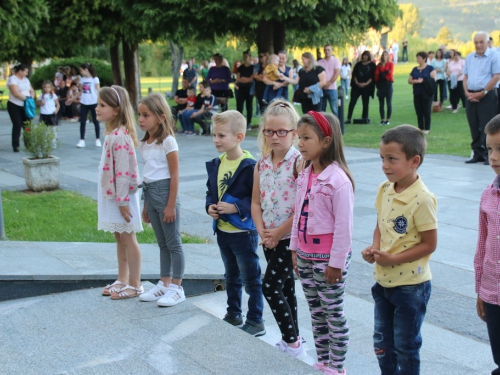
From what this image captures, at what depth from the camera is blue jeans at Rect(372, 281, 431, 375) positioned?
3.23 m

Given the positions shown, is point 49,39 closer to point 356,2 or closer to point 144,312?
point 356,2

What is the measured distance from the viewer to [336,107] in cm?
1575

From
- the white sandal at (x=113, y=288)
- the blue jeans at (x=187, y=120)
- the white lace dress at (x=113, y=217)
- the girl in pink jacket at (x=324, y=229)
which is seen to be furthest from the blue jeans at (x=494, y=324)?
the blue jeans at (x=187, y=120)

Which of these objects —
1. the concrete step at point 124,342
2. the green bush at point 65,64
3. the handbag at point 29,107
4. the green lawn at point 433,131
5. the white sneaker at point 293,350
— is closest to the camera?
the concrete step at point 124,342

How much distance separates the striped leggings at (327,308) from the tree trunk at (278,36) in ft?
52.3

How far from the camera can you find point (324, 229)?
358 centimetres

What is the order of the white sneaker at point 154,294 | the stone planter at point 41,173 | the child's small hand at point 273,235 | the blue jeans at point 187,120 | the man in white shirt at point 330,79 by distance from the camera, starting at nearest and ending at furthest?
the child's small hand at point 273,235, the white sneaker at point 154,294, the stone planter at point 41,173, the man in white shirt at point 330,79, the blue jeans at point 187,120

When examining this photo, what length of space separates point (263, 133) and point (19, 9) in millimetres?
11454

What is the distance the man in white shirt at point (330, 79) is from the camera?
51.7 feet

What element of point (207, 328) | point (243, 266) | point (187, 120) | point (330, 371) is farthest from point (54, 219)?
point (187, 120)

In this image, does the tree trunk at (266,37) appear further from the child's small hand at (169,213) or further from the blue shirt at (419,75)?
the child's small hand at (169,213)

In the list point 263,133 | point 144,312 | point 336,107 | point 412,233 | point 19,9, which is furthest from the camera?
point 336,107

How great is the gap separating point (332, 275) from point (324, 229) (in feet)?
0.81

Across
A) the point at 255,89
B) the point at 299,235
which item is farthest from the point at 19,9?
the point at 299,235
